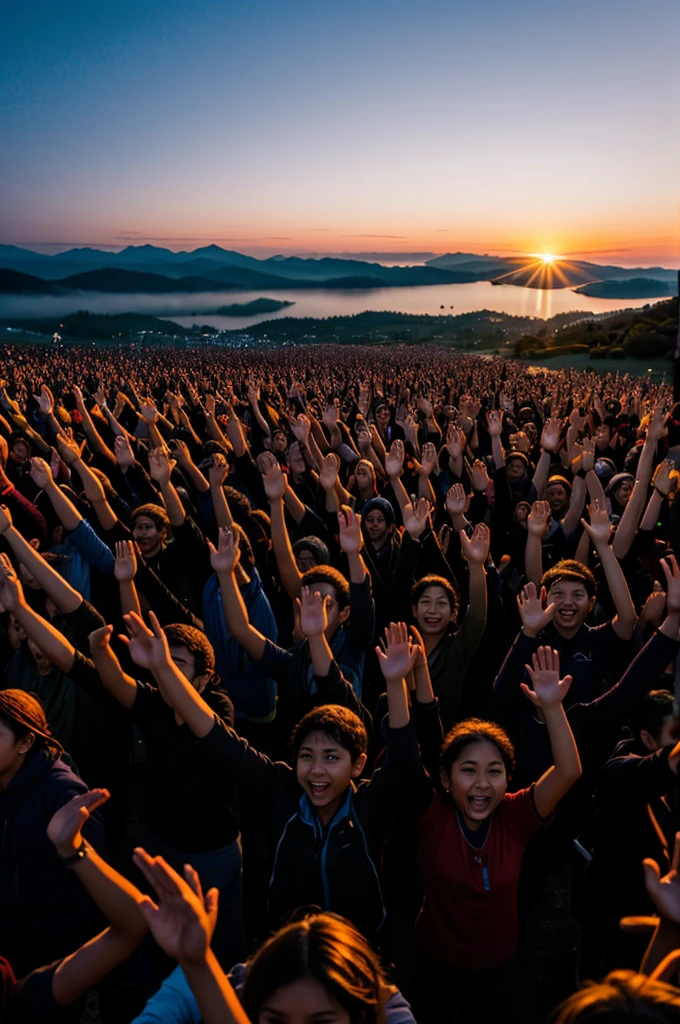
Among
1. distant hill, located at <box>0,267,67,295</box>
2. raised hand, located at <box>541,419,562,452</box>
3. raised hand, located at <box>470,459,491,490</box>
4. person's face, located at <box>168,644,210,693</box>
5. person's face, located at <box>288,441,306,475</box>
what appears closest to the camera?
person's face, located at <box>168,644,210,693</box>

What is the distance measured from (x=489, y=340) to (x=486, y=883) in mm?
74127

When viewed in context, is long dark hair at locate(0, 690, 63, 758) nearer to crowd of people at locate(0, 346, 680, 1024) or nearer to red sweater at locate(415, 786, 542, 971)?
crowd of people at locate(0, 346, 680, 1024)

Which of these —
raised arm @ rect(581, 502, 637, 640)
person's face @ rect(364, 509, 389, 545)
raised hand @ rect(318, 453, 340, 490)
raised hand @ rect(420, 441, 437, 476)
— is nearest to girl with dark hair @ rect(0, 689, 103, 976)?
raised arm @ rect(581, 502, 637, 640)

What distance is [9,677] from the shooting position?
3422 mm

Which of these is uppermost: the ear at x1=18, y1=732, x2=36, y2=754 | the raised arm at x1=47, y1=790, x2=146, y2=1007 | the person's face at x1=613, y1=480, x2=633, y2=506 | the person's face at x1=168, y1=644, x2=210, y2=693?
the person's face at x1=613, y1=480, x2=633, y2=506

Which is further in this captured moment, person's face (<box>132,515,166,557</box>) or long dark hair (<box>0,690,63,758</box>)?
person's face (<box>132,515,166,557</box>)

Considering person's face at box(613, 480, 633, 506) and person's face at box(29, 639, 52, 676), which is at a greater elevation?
person's face at box(613, 480, 633, 506)

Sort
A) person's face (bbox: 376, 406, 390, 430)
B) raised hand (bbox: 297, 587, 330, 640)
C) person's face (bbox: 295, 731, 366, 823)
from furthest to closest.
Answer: person's face (bbox: 376, 406, 390, 430) < raised hand (bbox: 297, 587, 330, 640) < person's face (bbox: 295, 731, 366, 823)

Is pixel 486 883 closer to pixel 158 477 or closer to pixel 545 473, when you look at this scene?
pixel 158 477

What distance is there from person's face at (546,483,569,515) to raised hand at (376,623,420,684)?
3.95 meters

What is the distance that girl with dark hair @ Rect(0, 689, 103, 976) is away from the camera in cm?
230

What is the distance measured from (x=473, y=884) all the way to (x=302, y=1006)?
1021 mm

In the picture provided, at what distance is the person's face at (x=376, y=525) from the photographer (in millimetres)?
5031

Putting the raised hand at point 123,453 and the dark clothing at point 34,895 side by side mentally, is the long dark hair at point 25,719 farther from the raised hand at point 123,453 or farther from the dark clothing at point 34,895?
the raised hand at point 123,453
